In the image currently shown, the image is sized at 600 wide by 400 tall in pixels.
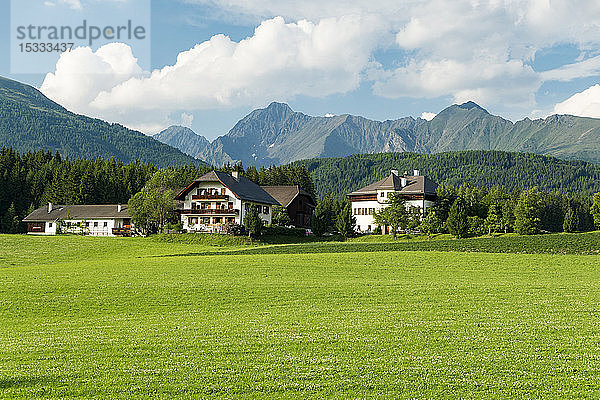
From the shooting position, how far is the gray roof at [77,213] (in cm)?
9606

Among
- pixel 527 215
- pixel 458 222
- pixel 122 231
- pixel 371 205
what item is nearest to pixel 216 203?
pixel 122 231

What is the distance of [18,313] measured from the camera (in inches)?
861

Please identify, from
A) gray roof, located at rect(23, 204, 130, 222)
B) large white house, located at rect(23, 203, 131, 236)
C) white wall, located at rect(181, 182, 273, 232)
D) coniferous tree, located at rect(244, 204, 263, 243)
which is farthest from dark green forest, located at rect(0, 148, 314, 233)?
coniferous tree, located at rect(244, 204, 263, 243)

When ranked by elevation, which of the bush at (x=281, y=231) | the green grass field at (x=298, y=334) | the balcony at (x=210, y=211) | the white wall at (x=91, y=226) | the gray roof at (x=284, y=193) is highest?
the gray roof at (x=284, y=193)

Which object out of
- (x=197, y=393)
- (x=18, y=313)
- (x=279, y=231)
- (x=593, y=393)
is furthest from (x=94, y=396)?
(x=279, y=231)

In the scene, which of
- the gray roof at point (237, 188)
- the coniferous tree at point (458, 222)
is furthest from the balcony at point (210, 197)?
the coniferous tree at point (458, 222)

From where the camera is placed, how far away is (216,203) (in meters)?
87.0

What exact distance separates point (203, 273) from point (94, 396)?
24.6 meters

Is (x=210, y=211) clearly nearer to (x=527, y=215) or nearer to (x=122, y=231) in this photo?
(x=122, y=231)

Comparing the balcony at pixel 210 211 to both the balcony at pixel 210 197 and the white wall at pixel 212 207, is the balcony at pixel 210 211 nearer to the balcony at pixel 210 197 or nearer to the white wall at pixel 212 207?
the white wall at pixel 212 207

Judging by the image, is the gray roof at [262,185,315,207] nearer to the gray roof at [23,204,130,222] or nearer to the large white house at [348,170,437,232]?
the large white house at [348,170,437,232]

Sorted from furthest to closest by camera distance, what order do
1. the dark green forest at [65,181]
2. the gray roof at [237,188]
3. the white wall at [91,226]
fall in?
1. the dark green forest at [65,181]
2. the white wall at [91,226]
3. the gray roof at [237,188]

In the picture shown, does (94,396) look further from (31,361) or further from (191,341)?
(191,341)

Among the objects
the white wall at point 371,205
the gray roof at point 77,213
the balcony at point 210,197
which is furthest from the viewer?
the white wall at point 371,205
